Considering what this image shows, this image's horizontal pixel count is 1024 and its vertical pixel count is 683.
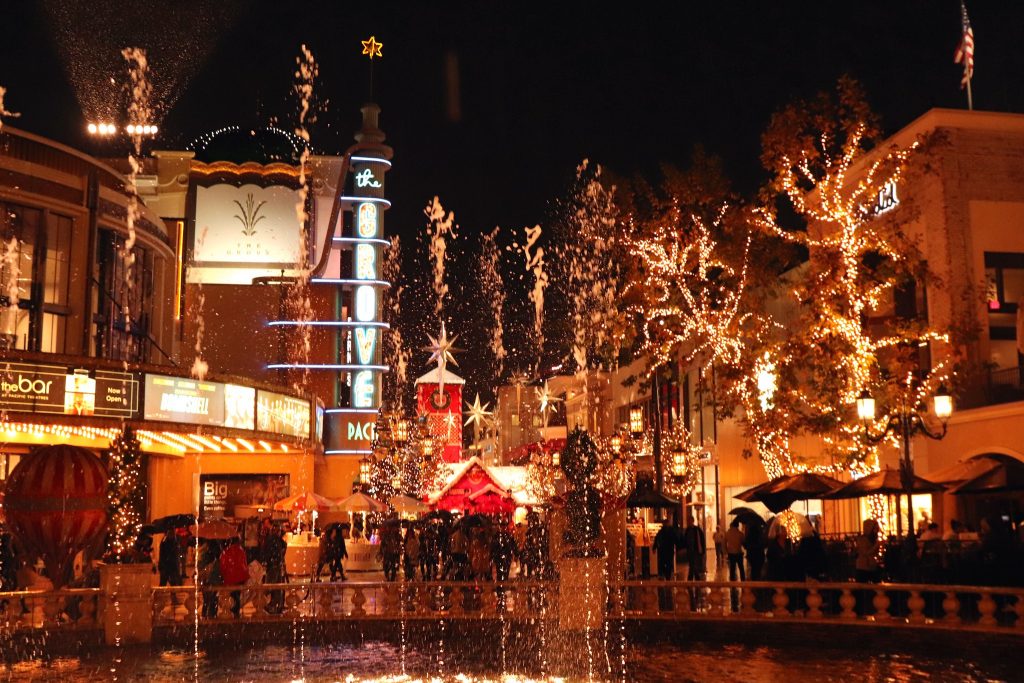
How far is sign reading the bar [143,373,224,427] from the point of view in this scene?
2911 centimetres

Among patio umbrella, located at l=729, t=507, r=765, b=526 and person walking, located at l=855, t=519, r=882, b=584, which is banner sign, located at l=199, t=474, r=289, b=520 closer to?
patio umbrella, located at l=729, t=507, r=765, b=526

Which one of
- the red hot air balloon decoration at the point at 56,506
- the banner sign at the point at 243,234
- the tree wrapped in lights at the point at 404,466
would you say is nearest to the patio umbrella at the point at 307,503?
the red hot air balloon decoration at the point at 56,506

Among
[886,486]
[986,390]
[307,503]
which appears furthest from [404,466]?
[886,486]

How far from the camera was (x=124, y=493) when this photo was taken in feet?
58.8

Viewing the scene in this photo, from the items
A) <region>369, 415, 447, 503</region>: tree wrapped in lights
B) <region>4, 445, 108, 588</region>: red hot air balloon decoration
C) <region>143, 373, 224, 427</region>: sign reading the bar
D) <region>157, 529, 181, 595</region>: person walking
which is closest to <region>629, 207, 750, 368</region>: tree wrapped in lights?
<region>157, 529, 181, 595</region>: person walking

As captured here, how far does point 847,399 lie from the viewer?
25.3 meters

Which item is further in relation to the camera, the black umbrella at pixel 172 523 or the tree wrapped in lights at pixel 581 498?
the black umbrella at pixel 172 523

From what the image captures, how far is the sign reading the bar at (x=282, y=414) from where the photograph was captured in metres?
35.4

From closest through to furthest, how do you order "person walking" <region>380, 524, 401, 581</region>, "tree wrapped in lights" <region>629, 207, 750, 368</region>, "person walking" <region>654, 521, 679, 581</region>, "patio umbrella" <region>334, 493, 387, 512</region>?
1. "person walking" <region>654, 521, 679, 581</region>
2. "tree wrapped in lights" <region>629, 207, 750, 368</region>
3. "person walking" <region>380, 524, 401, 581</region>
4. "patio umbrella" <region>334, 493, 387, 512</region>

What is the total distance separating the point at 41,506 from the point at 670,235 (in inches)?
583

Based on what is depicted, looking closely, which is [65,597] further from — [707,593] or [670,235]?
[670,235]

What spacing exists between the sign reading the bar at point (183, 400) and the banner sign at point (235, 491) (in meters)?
18.6

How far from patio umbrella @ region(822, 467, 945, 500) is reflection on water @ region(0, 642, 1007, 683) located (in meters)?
5.33

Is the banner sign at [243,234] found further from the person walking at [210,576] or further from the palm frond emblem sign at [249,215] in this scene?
the person walking at [210,576]
